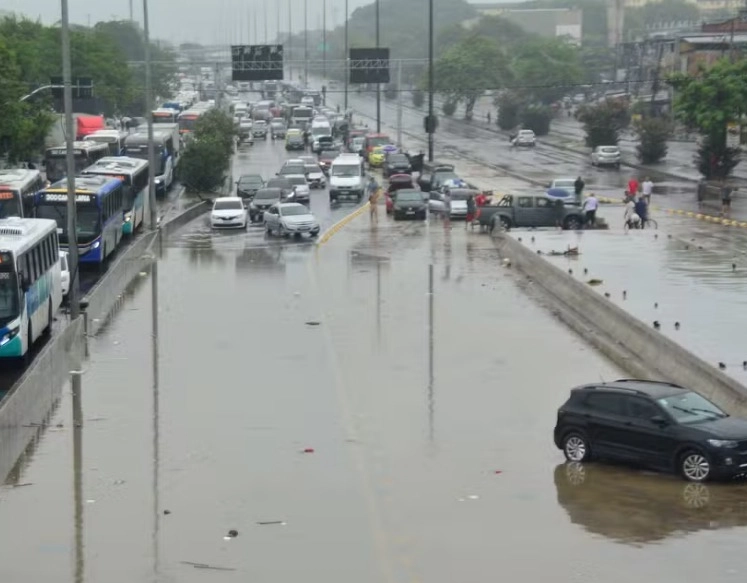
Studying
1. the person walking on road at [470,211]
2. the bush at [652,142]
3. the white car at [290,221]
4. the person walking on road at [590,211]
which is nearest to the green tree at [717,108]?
the bush at [652,142]

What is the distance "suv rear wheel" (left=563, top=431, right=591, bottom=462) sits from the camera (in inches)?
872

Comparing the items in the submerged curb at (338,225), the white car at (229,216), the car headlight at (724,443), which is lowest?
the submerged curb at (338,225)

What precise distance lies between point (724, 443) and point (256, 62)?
6891cm

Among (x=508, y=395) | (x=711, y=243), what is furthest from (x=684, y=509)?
(x=711, y=243)

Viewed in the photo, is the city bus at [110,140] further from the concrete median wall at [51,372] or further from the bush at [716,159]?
the concrete median wall at [51,372]

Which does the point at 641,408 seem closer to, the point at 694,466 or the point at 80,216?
the point at 694,466

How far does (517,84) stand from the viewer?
140 m

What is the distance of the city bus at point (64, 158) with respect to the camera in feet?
218

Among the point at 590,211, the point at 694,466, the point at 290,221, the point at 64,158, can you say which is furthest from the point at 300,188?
the point at 694,466

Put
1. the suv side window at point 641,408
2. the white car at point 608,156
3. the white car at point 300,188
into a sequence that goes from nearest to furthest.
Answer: the suv side window at point 641,408, the white car at point 300,188, the white car at point 608,156

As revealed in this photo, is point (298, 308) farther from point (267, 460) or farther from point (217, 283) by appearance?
point (267, 460)

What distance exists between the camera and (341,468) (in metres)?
22.2

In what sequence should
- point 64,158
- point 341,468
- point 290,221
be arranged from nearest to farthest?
point 341,468, point 290,221, point 64,158

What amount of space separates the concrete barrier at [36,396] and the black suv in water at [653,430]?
25.3 ft
